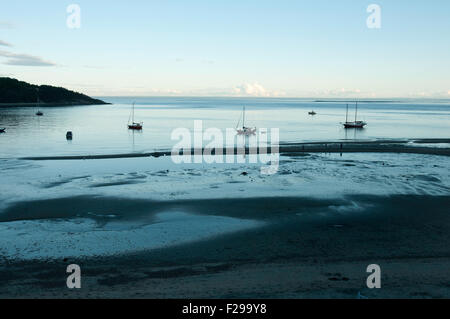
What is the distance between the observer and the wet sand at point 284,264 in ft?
36.3

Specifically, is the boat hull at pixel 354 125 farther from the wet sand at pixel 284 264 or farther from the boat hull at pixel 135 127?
the wet sand at pixel 284 264

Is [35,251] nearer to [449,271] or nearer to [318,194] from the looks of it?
[449,271]

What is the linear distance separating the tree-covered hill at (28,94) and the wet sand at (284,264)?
172 meters

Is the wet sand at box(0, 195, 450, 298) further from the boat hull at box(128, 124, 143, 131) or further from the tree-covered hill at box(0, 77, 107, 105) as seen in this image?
the tree-covered hill at box(0, 77, 107, 105)

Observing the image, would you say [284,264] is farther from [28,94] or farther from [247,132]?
[28,94]

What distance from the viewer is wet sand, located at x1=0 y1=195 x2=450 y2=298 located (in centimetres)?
1105

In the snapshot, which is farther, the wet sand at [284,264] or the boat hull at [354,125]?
the boat hull at [354,125]

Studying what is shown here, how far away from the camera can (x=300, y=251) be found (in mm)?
14484

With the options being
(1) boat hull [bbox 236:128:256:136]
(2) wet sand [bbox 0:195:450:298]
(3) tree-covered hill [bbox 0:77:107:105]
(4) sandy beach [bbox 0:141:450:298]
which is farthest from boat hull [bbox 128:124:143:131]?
(3) tree-covered hill [bbox 0:77:107:105]

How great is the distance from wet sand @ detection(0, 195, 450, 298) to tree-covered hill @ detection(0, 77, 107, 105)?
563 feet

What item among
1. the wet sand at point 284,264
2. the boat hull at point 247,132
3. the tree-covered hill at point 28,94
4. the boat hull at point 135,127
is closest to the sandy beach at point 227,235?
the wet sand at point 284,264

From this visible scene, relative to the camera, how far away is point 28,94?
178 meters

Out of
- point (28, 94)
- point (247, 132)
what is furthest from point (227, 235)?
point (28, 94)

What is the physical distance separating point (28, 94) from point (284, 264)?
7469 inches
